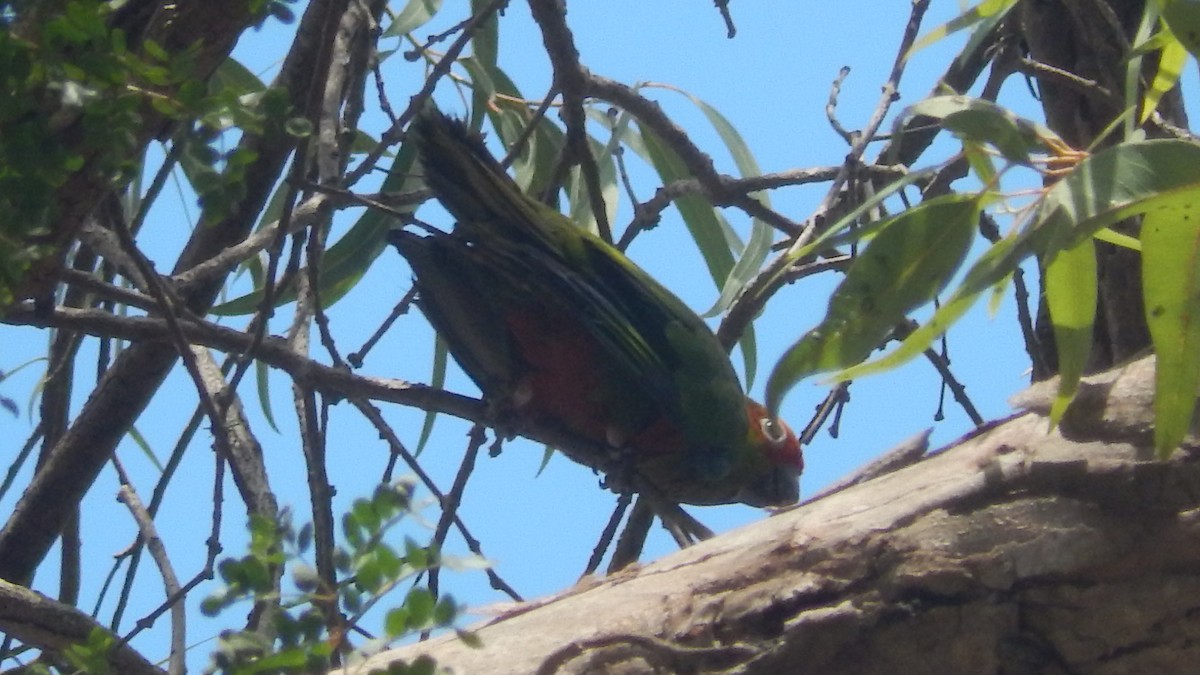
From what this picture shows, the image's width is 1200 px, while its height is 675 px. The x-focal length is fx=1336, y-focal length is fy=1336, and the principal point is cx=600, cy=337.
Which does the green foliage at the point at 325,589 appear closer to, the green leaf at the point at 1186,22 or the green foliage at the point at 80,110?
the green foliage at the point at 80,110

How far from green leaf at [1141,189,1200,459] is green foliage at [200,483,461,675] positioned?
91 centimetres

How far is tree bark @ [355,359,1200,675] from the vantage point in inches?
66.5

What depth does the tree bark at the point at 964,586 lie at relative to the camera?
5.54ft

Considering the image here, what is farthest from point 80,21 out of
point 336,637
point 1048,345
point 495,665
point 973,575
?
point 1048,345

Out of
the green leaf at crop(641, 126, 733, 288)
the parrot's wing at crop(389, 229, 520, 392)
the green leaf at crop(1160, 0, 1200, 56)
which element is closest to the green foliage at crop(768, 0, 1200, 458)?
the green leaf at crop(1160, 0, 1200, 56)

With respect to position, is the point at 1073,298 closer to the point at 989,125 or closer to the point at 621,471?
the point at 989,125

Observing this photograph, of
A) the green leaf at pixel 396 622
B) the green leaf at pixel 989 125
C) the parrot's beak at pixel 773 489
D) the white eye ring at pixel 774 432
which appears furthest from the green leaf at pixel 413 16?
the green leaf at pixel 396 622

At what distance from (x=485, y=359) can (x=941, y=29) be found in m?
1.29

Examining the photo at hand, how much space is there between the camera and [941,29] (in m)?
2.20

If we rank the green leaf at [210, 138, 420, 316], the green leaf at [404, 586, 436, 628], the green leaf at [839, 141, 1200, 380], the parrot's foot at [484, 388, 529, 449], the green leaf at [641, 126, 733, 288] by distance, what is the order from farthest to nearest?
the green leaf at [641, 126, 733, 288]
the green leaf at [210, 138, 420, 316]
the parrot's foot at [484, 388, 529, 449]
the green leaf at [839, 141, 1200, 380]
the green leaf at [404, 586, 436, 628]

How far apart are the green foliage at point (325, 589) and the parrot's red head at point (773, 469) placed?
81.6 inches

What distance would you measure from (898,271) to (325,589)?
2.85 ft

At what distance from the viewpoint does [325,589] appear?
4.27 ft

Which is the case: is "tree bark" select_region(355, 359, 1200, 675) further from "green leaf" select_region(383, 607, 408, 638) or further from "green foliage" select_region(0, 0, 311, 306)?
Answer: "green foliage" select_region(0, 0, 311, 306)
